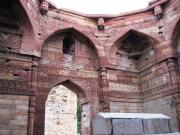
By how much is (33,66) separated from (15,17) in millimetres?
1658

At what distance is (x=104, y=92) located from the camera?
308 inches

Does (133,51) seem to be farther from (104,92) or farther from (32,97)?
(32,97)

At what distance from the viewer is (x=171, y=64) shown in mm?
7461

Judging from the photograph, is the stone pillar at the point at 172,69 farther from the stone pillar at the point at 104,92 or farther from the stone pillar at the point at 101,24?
the stone pillar at the point at 101,24

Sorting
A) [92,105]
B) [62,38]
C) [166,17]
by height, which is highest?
[166,17]

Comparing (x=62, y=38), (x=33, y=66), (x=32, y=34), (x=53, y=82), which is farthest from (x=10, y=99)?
(x=62, y=38)

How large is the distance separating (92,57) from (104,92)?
152 cm

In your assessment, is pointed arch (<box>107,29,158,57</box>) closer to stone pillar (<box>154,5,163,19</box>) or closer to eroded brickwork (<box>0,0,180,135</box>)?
eroded brickwork (<box>0,0,180,135</box>)

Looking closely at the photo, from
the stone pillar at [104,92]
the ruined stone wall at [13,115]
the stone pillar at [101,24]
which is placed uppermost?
the stone pillar at [101,24]

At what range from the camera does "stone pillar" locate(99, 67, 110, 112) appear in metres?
7.66

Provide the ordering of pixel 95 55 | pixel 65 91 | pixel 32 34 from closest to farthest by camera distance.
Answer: pixel 32 34
pixel 95 55
pixel 65 91

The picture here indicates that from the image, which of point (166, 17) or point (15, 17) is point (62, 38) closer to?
point (15, 17)

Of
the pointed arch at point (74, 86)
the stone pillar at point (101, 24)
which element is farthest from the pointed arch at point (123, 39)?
the pointed arch at point (74, 86)

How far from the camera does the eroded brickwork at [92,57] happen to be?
6.70 metres
